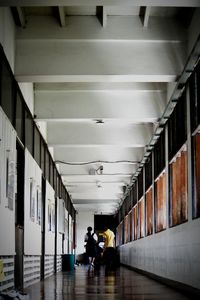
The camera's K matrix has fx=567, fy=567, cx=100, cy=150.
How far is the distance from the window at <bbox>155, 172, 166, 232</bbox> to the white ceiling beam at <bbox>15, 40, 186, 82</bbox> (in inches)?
133

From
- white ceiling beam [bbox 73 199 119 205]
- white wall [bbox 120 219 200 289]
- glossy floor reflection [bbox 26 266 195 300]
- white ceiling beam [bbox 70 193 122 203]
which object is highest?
white ceiling beam [bbox 70 193 122 203]

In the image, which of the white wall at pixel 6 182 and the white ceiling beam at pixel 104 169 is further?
the white ceiling beam at pixel 104 169

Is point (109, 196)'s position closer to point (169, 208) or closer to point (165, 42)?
point (169, 208)

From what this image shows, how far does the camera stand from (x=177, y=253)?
9141 mm

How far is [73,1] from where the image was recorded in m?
6.59

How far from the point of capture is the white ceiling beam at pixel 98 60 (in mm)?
A: 8320

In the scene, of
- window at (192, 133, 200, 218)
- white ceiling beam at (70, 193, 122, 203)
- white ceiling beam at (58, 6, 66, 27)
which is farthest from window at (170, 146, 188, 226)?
white ceiling beam at (70, 193, 122, 203)

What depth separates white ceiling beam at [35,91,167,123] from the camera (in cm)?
1087

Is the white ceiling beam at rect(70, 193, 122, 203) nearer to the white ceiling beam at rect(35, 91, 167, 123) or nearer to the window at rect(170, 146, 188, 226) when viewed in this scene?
the white ceiling beam at rect(35, 91, 167, 123)

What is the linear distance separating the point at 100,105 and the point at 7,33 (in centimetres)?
371

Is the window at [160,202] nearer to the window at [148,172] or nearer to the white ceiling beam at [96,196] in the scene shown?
the window at [148,172]

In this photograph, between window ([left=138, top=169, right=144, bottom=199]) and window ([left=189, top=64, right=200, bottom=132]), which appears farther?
window ([left=138, top=169, right=144, bottom=199])

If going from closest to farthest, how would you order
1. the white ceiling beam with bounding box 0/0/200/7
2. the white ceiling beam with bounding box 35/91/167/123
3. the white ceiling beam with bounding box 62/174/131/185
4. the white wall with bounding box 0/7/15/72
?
the white ceiling beam with bounding box 0/0/200/7, the white wall with bounding box 0/7/15/72, the white ceiling beam with bounding box 35/91/167/123, the white ceiling beam with bounding box 62/174/131/185

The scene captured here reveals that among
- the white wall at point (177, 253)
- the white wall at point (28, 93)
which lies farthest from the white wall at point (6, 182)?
the white wall at point (177, 253)
